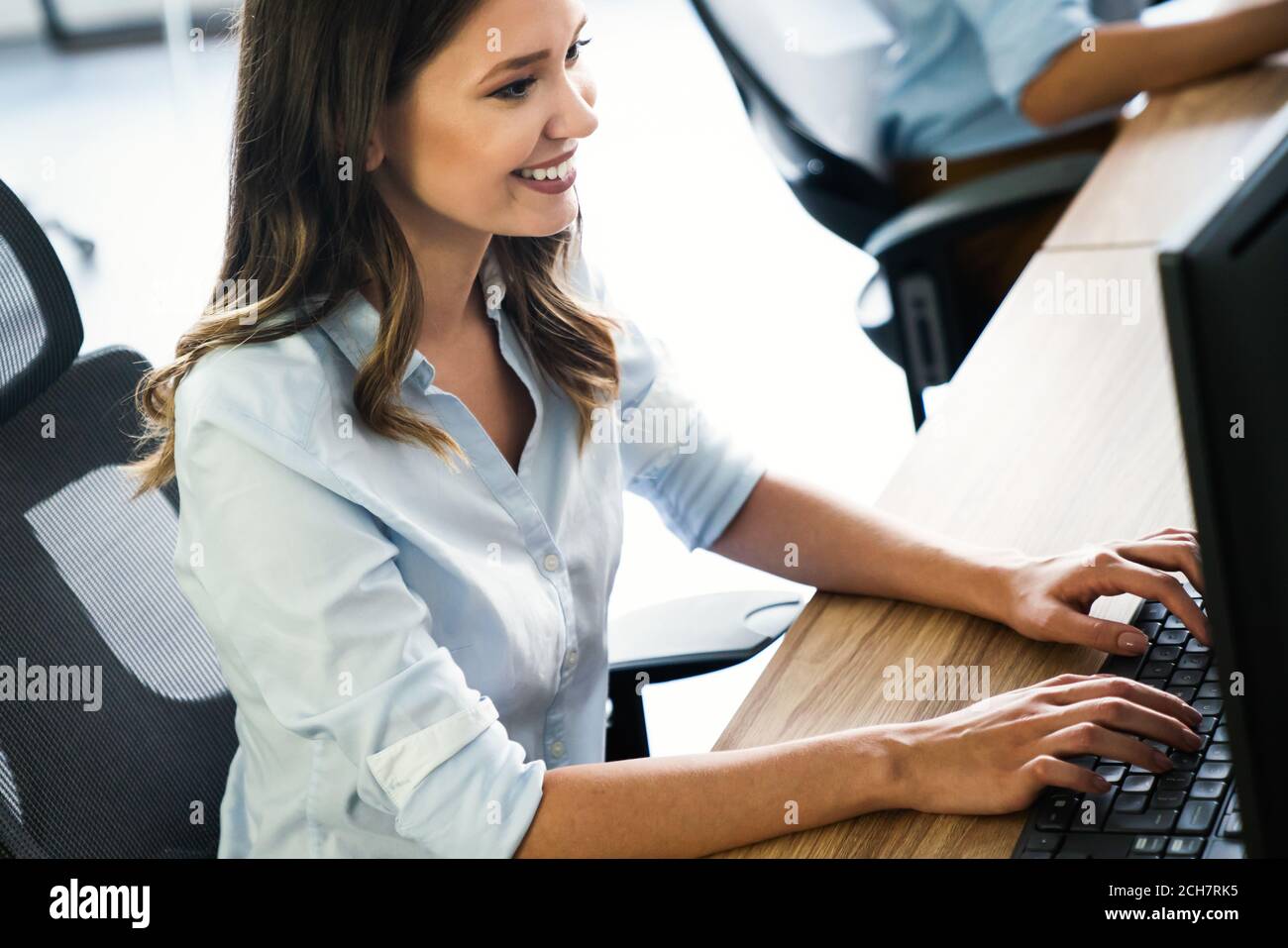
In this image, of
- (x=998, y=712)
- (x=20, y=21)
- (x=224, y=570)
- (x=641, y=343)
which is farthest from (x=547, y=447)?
(x=20, y=21)

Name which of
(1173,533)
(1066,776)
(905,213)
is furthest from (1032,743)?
(905,213)

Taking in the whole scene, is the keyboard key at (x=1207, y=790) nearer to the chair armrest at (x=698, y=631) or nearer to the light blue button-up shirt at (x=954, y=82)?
the chair armrest at (x=698, y=631)

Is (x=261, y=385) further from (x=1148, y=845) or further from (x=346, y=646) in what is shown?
(x=1148, y=845)

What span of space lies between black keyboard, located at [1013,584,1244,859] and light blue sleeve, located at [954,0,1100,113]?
1.13 m

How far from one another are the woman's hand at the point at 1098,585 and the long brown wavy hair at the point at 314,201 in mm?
398

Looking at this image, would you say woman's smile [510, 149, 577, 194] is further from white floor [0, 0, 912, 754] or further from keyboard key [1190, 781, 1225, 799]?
white floor [0, 0, 912, 754]

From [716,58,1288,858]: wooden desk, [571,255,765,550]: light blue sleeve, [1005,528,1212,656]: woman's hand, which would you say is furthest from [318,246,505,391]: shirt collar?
[1005,528,1212,656]: woman's hand

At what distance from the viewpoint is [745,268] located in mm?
3309

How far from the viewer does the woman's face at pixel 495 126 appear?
2.91 ft

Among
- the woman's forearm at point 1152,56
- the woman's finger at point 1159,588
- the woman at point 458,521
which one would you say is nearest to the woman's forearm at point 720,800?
the woman at point 458,521

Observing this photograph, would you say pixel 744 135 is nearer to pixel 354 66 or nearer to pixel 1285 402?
pixel 354 66

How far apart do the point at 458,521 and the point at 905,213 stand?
82cm

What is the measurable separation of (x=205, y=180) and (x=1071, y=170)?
8.68ft

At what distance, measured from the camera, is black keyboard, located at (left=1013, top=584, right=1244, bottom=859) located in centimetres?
68
